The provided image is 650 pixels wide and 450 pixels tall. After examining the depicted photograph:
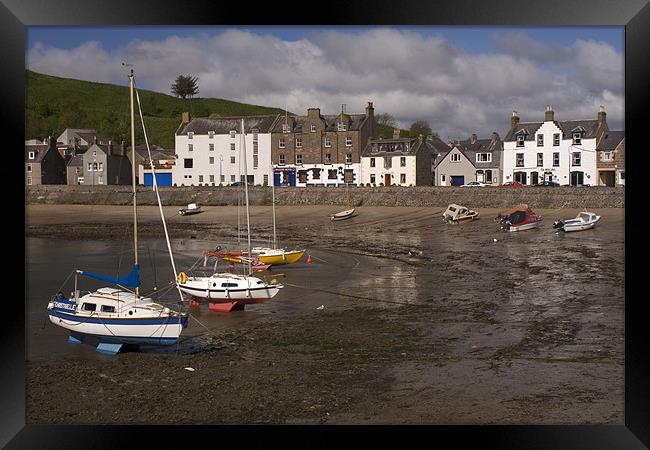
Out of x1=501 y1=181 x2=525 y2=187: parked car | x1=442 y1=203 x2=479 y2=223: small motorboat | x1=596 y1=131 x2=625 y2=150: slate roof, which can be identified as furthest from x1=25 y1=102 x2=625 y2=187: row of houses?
x1=442 y1=203 x2=479 y2=223: small motorboat

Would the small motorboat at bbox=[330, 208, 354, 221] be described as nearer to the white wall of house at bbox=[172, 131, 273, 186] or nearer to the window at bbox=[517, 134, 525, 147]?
the window at bbox=[517, 134, 525, 147]

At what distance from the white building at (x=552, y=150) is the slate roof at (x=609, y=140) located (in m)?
0.32

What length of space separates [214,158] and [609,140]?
2502 cm

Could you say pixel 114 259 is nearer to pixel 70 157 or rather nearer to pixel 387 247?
pixel 387 247

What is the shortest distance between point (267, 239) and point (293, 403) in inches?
758

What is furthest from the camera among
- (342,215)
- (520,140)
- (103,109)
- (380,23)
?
(103,109)

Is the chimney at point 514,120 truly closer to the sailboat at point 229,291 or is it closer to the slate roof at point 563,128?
the slate roof at point 563,128

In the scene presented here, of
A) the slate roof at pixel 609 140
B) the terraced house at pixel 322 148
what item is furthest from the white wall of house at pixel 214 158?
the slate roof at pixel 609 140

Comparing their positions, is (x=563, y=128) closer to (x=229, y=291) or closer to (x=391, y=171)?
(x=391, y=171)

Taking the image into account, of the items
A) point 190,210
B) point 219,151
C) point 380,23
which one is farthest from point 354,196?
point 380,23

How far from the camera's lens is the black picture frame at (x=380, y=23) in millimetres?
5191

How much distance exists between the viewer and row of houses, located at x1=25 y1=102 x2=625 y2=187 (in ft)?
134

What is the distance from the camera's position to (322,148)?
47.7 metres

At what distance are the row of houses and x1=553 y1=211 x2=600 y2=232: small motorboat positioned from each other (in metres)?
11.3
